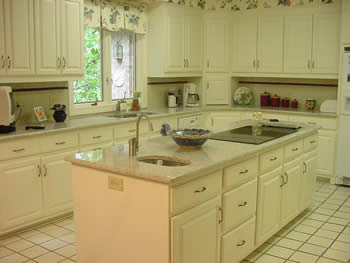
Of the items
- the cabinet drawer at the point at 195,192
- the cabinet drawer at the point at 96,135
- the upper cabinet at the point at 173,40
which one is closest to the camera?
the cabinet drawer at the point at 195,192

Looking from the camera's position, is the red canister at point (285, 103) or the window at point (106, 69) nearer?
the window at point (106, 69)

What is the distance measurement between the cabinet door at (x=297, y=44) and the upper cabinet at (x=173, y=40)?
128 centimetres

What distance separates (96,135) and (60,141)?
46cm

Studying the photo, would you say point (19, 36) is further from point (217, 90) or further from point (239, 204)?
point (217, 90)

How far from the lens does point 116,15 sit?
5266 millimetres

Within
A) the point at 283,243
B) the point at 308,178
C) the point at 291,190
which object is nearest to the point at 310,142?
the point at 308,178

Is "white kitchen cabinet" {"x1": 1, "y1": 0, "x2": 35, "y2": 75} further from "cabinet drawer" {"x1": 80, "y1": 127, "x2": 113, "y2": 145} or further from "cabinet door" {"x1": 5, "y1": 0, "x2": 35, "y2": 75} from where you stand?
"cabinet drawer" {"x1": 80, "y1": 127, "x2": 113, "y2": 145}

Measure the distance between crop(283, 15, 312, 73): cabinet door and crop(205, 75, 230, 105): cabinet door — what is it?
0.94 meters

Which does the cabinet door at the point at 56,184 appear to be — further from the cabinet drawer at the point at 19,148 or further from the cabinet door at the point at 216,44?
the cabinet door at the point at 216,44

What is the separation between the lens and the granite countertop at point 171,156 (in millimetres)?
2400

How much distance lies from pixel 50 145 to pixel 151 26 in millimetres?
2583

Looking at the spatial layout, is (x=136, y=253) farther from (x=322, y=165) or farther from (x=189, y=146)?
(x=322, y=165)

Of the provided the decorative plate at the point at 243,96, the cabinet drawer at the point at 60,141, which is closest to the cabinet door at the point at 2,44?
the cabinet drawer at the point at 60,141

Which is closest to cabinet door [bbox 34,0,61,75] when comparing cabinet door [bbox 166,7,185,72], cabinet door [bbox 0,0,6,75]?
cabinet door [bbox 0,0,6,75]
